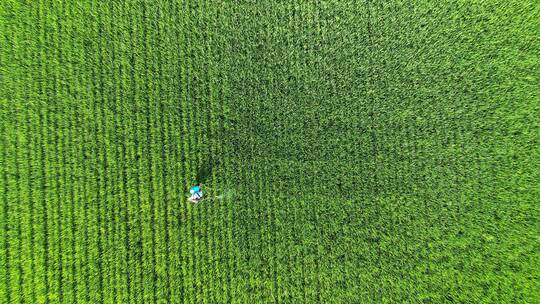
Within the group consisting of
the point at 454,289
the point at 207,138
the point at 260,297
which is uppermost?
the point at 207,138

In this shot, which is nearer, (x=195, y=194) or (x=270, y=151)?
(x=195, y=194)

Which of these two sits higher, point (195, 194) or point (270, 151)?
point (270, 151)

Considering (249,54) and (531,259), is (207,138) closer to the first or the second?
(249,54)

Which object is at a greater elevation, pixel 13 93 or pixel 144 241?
pixel 13 93

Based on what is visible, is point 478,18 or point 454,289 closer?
point 454,289

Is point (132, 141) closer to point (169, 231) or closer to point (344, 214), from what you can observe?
point (169, 231)

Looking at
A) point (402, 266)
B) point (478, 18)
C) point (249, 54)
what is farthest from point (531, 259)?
point (249, 54)

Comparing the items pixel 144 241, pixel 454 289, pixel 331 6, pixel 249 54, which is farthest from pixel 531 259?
pixel 144 241
